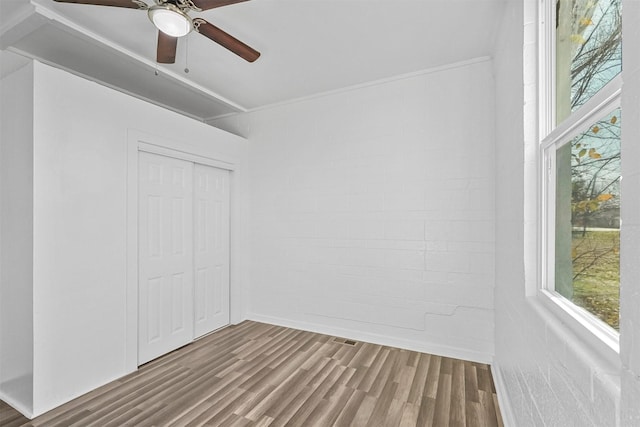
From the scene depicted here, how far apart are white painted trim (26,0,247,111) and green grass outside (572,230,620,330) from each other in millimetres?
3232

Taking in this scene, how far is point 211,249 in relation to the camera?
330 cm

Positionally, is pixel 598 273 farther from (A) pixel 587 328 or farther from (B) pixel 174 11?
(B) pixel 174 11

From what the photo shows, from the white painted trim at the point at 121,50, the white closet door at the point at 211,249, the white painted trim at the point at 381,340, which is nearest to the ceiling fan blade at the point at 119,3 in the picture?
the white painted trim at the point at 121,50

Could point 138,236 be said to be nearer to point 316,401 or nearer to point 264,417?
point 264,417

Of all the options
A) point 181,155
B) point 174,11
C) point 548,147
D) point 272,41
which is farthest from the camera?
point 181,155

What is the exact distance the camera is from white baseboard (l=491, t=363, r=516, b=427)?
1.66 m

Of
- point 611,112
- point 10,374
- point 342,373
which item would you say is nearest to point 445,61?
point 611,112

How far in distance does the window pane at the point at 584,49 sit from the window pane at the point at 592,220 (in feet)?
0.46

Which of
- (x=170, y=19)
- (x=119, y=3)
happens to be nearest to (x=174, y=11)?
(x=170, y=19)

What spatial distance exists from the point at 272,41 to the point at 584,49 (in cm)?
206

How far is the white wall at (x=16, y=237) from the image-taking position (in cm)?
187

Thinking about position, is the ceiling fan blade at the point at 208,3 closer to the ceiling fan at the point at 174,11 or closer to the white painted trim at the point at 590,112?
the ceiling fan at the point at 174,11

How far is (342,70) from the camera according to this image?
9.10 feet

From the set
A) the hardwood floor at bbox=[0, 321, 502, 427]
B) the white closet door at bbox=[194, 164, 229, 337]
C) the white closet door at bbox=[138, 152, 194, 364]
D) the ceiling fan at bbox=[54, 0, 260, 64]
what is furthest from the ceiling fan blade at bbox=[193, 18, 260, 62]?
the hardwood floor at bbox=[0, 321, 502, 427]
